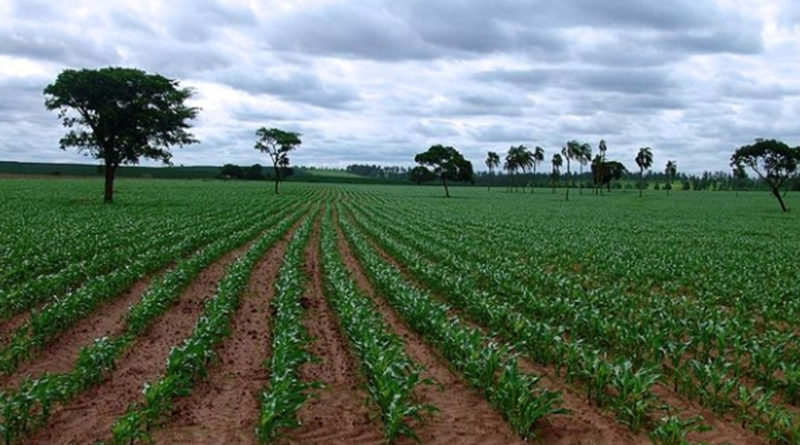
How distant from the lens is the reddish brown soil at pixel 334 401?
6121 millimetres

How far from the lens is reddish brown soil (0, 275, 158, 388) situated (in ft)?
26.0

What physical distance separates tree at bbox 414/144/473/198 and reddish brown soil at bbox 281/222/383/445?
252 ft

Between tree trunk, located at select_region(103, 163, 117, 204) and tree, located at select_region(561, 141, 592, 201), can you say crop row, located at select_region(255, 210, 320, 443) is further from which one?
tree, located at select_region(561, 141, 592, 201)

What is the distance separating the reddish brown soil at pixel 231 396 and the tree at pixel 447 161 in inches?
3012

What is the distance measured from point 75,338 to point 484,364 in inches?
254

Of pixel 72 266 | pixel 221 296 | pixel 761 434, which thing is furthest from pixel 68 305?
pixel 761 434

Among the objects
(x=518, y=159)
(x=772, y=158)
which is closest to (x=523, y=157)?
(x=518, y=159)

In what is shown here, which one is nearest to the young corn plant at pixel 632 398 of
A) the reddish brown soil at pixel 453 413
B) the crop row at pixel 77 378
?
the reddish brown soil at pixel 453 413

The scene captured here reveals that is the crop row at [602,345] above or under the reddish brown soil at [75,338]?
above

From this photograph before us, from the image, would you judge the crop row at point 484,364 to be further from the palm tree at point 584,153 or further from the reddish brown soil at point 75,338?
the palm tree at point 584,153

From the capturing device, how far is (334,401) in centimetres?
706

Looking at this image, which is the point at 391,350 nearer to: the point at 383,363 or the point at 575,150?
the point at 383,363

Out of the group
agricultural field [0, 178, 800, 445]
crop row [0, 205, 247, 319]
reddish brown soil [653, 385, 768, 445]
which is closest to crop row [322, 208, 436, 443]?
agricultural field [0, 178, 800, 445]

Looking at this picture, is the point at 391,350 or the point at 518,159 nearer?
the point at 391,350
